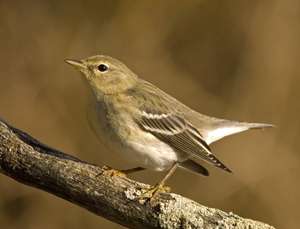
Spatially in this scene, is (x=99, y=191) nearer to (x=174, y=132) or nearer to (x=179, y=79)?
(x=174, y=132)

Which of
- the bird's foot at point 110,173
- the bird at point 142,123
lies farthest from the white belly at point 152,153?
the bird's foot at point 110,173

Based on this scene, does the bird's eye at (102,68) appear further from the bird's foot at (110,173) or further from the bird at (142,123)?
the bird's foot at (110,173)

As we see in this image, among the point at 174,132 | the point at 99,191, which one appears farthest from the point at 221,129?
the point at 99,191

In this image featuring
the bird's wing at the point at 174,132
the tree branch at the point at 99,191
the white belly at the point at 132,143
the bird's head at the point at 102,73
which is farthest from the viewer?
the bird's head at the point at 102,73

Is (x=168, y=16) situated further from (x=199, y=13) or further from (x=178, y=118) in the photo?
(x=178, y=118)

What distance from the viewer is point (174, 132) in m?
6.10

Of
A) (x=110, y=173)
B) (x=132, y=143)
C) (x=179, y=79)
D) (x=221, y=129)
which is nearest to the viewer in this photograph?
(x=110, y=173)

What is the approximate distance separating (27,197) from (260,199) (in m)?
2.38

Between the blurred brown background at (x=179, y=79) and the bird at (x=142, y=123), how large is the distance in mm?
2171

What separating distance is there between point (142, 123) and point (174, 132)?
0.37 m

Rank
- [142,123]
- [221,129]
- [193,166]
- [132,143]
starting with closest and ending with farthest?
[132,143] → [142,123] → [193,166] → [221,129]

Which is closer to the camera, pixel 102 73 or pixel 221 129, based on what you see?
pixel 102 73

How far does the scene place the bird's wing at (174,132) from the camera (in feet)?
19.3

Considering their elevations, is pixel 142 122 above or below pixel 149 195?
above
